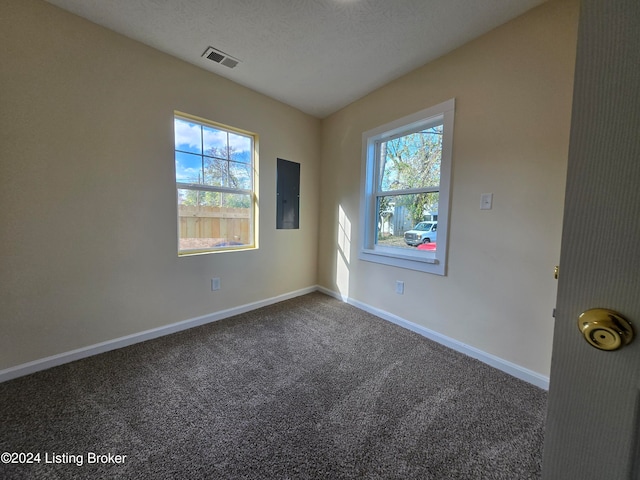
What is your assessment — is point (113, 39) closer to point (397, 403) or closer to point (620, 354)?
point (620, 354)

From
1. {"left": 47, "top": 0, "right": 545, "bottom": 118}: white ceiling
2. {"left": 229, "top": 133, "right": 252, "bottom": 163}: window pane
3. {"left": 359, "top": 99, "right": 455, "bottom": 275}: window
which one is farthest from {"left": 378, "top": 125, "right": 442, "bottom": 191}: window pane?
{"left": 229, "top": 133, "right": 252, "bottom": 163}: window pane

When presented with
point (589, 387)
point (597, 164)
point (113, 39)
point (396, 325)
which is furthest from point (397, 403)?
point (113, 39)

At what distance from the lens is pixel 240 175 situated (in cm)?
283

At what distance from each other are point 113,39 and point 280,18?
134 cm

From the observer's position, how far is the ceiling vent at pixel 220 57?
6.96 feet

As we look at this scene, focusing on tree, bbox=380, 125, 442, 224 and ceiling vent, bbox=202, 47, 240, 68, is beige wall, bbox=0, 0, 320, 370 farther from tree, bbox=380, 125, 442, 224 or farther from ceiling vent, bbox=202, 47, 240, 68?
tree, bbox=380, 125, 442, 224

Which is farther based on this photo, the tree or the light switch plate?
the tree

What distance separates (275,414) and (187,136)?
2.48 m

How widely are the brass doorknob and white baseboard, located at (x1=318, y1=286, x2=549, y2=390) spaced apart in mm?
1858

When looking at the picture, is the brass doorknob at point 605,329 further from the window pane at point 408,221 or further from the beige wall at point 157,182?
the window pane at point 408,221

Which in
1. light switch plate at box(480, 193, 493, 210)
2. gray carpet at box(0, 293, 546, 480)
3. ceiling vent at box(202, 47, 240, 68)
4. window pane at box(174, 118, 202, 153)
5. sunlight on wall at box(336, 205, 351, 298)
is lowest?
gray carpet at box(0, 293, 546, 480)

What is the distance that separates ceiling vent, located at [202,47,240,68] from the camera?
6.96 feet

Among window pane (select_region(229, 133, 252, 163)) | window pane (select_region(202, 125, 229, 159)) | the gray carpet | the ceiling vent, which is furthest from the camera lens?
window pane (select_region(229, 133, 252, 163))

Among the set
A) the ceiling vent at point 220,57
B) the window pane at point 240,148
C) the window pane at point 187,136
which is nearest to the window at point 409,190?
the window pane at point 240,148
